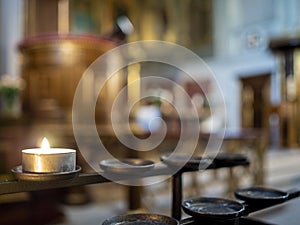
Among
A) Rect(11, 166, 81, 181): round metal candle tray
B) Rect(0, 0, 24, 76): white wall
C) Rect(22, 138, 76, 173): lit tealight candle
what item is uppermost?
Rect(0, 0, 24, 76): white wall

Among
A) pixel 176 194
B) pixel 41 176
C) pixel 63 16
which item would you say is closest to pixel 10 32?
pixel 63 16

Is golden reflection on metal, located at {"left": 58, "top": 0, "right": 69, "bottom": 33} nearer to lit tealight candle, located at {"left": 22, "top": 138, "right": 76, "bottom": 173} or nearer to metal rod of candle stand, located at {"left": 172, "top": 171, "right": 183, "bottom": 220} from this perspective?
metal rod of candle stand, located at {"left": 172, "top": 171, "right": 183, "bottom": 220}

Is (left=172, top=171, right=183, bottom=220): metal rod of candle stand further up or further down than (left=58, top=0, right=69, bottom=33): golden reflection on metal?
further down

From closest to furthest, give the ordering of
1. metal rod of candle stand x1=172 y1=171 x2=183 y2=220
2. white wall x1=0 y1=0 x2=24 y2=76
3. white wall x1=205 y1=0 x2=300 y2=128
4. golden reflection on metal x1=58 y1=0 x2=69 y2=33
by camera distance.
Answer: metal rod of candle stand x1=172 y1=171 x2=183 y2=220 < golden reflection on metal x1=58 y1=0 x2=69 y2=33 < white wall x1=0 y1=0 x2=24 y2=76 < white wall x1=205 y1=0 x2=300 y2=128

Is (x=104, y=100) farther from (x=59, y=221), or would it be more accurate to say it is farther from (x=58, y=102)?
(x=59, y=221)

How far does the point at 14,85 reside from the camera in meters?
3.70

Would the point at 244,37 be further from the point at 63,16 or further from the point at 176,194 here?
the point at 176,194

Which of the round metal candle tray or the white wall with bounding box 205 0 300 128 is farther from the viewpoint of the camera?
the white wall with bounding box 205 0 300 128

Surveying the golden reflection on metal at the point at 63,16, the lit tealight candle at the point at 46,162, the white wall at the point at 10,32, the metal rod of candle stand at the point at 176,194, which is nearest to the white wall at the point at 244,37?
the golden reflection on metal at the point at 63,16

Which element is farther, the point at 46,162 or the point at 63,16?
the point at 63,16

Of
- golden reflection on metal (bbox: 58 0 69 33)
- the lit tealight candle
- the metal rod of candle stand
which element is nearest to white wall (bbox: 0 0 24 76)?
golden reflection on metal (bbox: 58 0 69 33)

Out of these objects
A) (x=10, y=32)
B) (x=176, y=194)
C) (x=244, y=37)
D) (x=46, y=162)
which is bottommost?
(x=176, y=194)

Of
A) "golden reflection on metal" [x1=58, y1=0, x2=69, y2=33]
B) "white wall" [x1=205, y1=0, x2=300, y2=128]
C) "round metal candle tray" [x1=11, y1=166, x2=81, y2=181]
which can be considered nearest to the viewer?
"round metal candle tray" [x1=11, y1=166, x2=81, y2=181]

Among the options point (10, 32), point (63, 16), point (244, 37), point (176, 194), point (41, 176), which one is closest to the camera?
point (41, 176)
